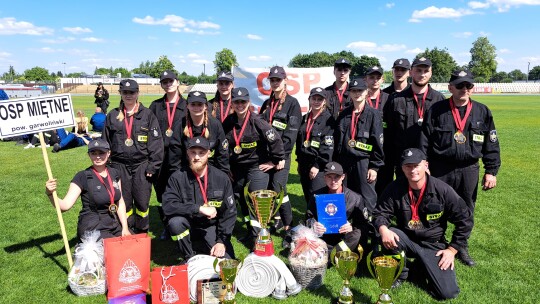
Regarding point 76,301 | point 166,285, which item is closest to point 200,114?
point 166,285

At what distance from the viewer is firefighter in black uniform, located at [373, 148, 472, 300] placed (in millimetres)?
Result: 3904

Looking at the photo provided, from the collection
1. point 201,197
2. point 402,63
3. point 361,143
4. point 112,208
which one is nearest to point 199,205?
point 201,197

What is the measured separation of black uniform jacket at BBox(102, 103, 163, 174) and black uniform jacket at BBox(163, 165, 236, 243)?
756mm

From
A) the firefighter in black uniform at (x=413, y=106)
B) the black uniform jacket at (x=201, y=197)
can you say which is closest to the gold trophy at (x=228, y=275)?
the black uniform jacket at (x=201, y=197)

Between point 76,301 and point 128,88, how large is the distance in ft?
8.52

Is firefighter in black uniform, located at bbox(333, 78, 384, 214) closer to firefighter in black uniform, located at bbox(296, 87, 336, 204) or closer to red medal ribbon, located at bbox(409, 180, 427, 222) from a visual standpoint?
firefighter in black uniform, located at bbox(296, 87, 336, 204)

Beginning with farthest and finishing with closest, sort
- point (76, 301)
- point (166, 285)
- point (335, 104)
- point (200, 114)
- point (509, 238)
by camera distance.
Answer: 1. point (335, 104)
2. point (509, 238)
3. point (200, 114)
4. point (76, 301)
5. point (166, 285)

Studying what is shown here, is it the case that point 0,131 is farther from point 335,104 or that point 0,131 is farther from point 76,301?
point 335,104

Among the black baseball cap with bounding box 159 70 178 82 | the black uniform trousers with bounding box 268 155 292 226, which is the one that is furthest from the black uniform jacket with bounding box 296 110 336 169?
the black baseball cap with bounding box 159 70 178 82

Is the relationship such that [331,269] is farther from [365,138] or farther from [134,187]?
[134,187]

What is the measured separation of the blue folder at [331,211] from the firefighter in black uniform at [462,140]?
57.4 inches

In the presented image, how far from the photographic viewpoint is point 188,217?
432 cm

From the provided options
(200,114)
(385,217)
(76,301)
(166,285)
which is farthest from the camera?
(200,114)

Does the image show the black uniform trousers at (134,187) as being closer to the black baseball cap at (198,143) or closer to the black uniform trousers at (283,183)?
the black baseball cap at (198,143)
